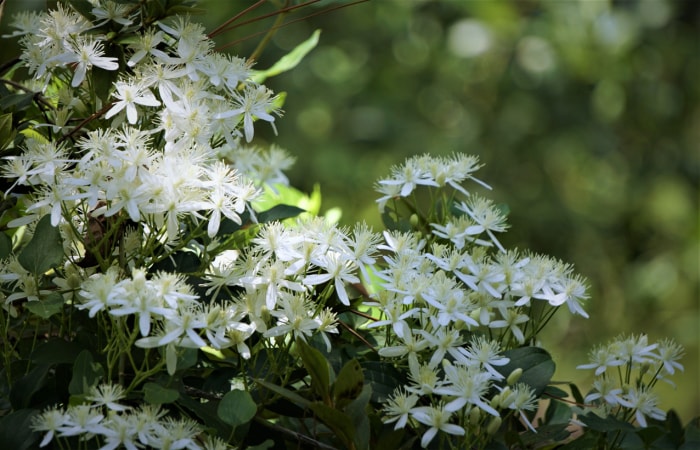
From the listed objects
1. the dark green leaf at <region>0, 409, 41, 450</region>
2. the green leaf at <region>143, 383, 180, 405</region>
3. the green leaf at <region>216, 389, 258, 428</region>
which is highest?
the green leaf at <region>216, 389, 258, 428</region>

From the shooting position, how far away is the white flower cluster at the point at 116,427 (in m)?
0.39

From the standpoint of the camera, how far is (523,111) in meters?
2.95

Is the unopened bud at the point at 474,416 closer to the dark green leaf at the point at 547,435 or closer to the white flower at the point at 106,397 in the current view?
the dark green leaf at the point at 547,435

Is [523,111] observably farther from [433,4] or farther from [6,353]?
[6,353]

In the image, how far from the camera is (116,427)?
0.39 metres

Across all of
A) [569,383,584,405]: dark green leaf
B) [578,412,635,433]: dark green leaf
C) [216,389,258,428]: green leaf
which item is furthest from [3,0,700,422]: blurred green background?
[216,389,258,428]: green leaf

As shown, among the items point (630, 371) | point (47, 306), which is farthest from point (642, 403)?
point (47, 306)

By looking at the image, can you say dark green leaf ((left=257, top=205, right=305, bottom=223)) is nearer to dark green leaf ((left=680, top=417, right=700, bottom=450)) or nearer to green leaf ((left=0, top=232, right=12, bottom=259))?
green leaf ((left=0, top=232, right=12, bottom=259))

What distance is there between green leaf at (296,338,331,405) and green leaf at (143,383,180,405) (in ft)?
0.21

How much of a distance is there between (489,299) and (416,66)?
2659 mm

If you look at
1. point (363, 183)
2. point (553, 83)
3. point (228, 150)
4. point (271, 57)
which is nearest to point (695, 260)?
point (553, 83)

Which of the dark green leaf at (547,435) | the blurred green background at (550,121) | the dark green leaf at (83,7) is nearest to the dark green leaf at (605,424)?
the dark green leaf at (547,435)

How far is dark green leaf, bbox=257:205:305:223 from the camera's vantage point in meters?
0.57

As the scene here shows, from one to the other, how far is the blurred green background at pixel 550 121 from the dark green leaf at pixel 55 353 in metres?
2.34
